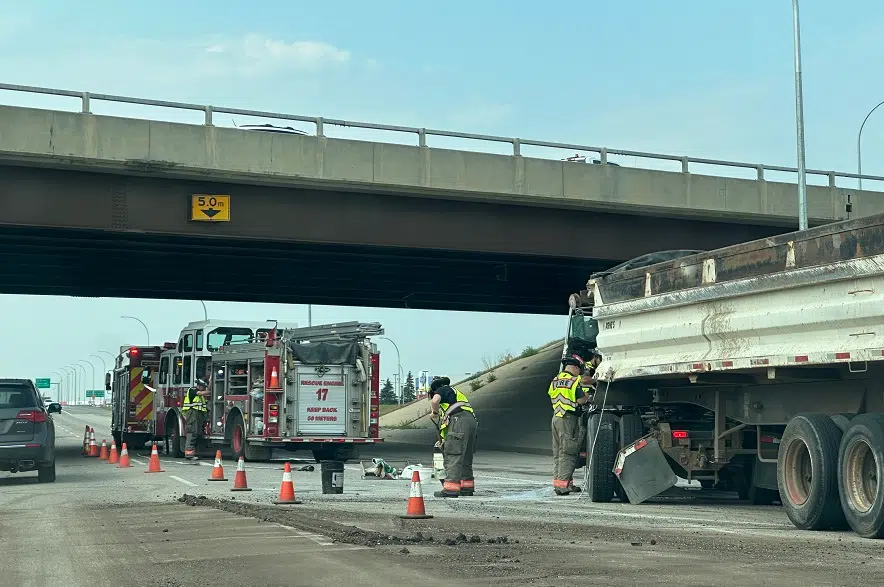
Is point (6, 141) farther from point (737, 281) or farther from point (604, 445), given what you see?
point (737, 281)

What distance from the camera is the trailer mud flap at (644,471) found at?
587 inches

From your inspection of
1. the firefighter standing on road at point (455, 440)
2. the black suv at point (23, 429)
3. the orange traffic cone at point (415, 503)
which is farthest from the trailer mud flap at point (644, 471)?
the black suv at point (23, 429)

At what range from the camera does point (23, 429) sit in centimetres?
2023

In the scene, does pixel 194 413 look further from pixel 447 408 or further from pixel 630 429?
pixel 630 429

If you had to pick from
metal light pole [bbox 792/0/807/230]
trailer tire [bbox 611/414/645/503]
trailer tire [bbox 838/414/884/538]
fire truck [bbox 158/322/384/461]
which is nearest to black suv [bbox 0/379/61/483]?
fire truck [bbox 158/322/384/461]

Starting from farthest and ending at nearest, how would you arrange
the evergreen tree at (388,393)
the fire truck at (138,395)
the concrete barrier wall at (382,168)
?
1. the evergreen tree at (388,393)
2. the fire truck at (138,395)
3. the concrete barrier wall at (382,168)

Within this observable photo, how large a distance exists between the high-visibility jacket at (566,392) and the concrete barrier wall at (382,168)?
14.5 meters

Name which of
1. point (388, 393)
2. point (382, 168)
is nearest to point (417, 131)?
point (382, 168)

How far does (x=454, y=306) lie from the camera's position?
2121 inches

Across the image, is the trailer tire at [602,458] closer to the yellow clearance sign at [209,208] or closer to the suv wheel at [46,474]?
the suv wheel at [46,474]

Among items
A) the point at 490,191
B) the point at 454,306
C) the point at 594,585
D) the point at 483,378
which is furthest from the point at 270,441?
the point at 483,378

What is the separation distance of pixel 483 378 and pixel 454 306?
1078cm

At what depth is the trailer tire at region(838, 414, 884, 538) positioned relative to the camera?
10.7 m

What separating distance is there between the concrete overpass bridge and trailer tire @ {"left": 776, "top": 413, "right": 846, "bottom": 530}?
62.7ft
